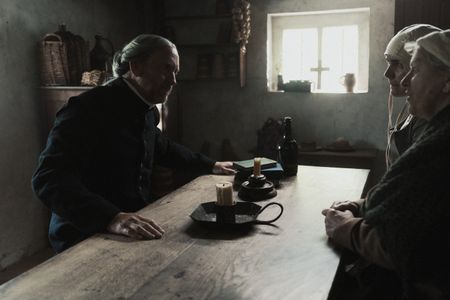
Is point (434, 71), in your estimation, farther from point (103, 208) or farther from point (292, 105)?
point (292, 105)

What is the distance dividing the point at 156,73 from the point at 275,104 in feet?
8.39

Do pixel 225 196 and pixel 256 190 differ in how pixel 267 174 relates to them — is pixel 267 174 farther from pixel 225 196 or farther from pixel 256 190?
pixel 225 196

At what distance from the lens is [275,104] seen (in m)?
4.68

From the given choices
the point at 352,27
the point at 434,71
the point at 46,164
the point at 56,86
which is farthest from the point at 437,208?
the point at 352,27

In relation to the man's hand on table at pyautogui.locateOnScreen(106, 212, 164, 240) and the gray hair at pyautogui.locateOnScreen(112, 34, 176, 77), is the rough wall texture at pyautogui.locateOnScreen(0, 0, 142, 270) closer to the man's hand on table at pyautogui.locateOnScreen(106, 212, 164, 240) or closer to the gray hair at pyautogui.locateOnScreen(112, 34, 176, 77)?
the gray hair at pyautogui.locateOnScreen(112, 34, 176, 77)

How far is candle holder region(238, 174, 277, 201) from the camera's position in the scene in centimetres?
203

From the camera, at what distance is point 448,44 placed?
1342mm

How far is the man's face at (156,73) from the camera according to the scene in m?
2.25

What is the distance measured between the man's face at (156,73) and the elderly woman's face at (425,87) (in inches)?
47.0

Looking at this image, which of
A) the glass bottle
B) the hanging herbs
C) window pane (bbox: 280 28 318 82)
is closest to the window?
window pane (bbox: 280 28 318 82)

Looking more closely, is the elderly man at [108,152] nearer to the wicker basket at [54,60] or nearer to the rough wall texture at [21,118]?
the wicker basket at [54,60]

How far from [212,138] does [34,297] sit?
3.86 metres

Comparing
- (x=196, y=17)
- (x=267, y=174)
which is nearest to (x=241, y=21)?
(x=196, y=17)

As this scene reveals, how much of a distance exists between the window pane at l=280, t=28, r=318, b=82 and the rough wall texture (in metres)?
2.06
